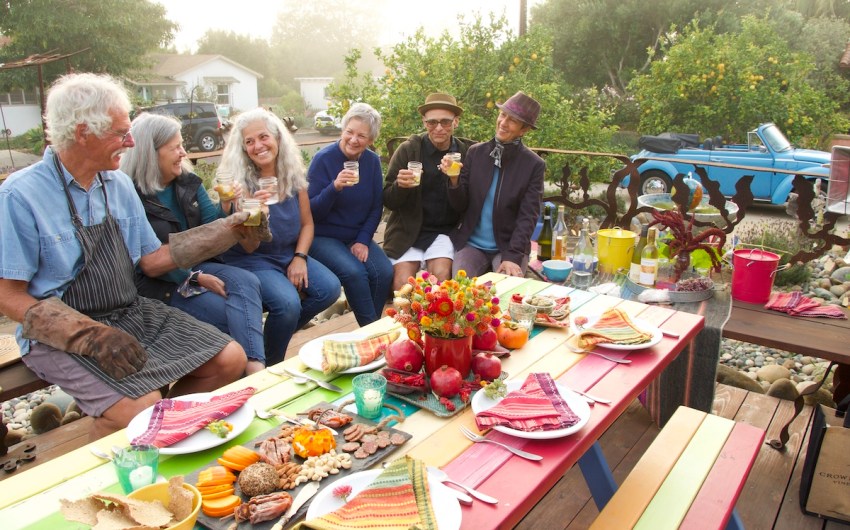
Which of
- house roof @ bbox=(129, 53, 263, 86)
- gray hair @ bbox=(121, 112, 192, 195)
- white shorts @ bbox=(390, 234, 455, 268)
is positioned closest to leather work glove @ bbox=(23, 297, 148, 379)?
gray hair @ bbox=(121, 112, 192, 195)

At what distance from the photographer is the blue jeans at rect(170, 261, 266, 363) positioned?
3031 mm

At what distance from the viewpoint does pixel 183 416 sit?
173 cm

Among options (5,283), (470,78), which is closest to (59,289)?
(5,283)

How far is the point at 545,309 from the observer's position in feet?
8.44

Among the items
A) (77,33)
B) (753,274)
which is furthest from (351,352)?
(77,33)

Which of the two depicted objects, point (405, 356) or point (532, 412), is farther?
point (405, 356)

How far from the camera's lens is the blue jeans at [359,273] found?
3.82 metres

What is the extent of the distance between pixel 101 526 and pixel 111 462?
1.39ft

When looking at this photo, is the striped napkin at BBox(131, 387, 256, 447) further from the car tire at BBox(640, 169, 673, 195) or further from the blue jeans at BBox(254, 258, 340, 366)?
the car tire at BBox(640, 169, 673, 195)

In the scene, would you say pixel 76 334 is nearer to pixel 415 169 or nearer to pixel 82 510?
pixel 82 510

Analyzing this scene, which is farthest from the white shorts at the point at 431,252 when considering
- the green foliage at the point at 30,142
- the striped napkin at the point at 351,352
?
the green foliage at the point at 30,142

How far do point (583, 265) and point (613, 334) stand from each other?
1199mm

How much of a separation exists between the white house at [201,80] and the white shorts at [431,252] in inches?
1379

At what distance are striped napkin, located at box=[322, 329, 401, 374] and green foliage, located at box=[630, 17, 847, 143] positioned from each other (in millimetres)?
11474
